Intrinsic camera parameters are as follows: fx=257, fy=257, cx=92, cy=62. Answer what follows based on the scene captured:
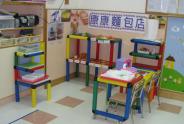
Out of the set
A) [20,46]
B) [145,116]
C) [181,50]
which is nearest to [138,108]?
[145,116]

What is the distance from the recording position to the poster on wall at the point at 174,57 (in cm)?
386

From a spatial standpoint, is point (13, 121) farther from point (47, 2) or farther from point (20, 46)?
point (47, 2)

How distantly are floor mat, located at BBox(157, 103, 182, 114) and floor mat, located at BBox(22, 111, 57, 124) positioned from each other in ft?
5.13

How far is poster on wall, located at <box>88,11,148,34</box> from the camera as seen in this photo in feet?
13.7

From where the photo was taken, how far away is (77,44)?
15.7 feet

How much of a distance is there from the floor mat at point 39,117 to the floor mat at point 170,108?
156cm

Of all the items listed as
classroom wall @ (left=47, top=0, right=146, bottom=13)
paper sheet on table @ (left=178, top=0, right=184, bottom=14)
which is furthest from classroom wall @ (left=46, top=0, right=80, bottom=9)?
paper sheet on table @ (left=178, top=0, right=184, bottom=14)

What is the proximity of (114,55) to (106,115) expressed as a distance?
159cm

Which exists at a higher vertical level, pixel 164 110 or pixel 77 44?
pixel 77 44

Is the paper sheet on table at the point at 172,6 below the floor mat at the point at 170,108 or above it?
above

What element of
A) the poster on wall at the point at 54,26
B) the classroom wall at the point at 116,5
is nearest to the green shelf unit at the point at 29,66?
the poster on wall at the point at 54,26

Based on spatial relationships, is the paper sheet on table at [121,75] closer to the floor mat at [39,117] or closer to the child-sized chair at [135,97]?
the child-sized chair at [135,97]

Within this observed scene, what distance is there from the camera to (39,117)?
10.5ft

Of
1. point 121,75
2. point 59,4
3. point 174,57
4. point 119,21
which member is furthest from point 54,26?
point 174,57
